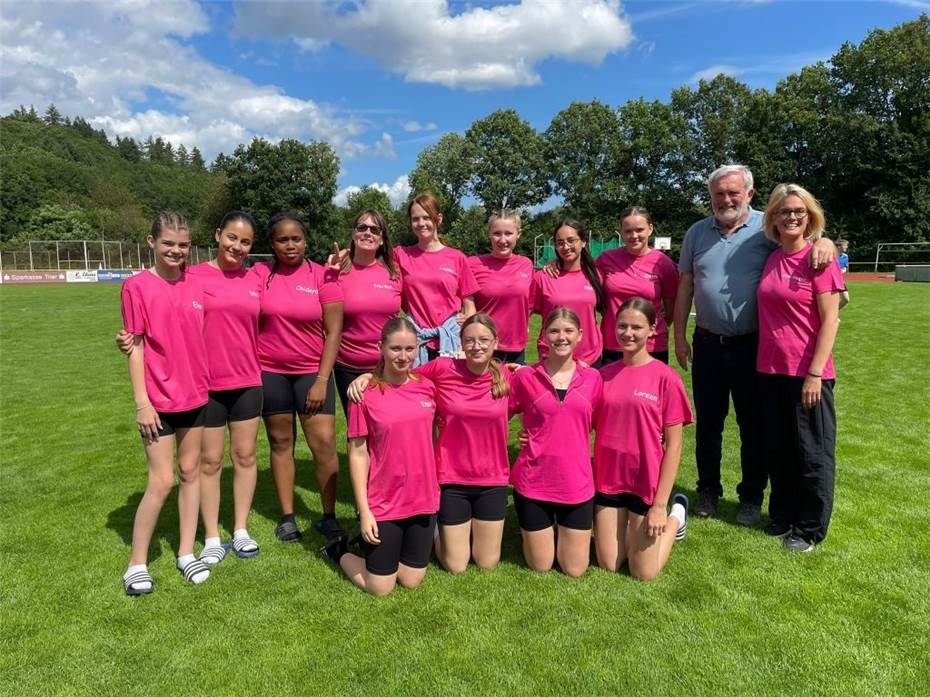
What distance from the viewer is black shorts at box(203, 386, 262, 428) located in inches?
149

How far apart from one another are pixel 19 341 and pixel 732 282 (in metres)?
14.7

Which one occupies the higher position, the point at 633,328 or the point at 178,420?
the point at 633,328

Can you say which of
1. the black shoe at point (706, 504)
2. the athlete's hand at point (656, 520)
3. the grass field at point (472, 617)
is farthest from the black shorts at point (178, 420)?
the black shoe at point (706, 504)

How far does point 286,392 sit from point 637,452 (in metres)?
2.31

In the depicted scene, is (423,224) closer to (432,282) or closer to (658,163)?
(432,282)

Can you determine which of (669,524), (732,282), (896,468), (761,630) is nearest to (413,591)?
(669,524)

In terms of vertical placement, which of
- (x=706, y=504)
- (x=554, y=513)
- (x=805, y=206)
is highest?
(x=805, y=206)

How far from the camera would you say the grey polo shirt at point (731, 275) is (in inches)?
161

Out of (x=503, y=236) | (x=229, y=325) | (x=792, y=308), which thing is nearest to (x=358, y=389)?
(x=229, y=325)

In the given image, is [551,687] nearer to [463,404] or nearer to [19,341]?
[463,404]

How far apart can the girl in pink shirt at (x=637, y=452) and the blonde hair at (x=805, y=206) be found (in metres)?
1.02

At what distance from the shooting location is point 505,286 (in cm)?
448

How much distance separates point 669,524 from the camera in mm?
3754

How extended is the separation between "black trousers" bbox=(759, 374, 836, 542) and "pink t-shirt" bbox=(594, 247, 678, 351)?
856 mm
